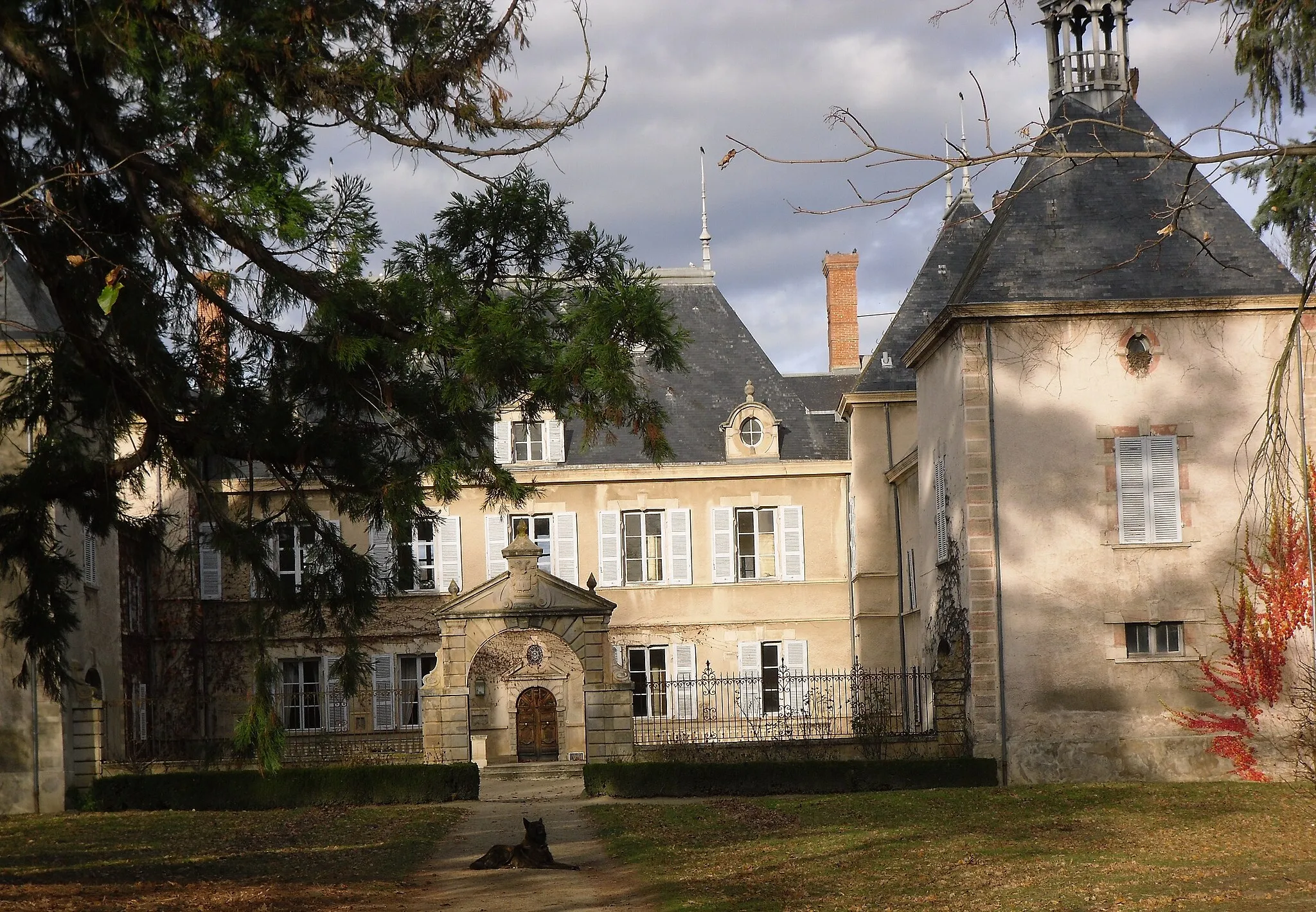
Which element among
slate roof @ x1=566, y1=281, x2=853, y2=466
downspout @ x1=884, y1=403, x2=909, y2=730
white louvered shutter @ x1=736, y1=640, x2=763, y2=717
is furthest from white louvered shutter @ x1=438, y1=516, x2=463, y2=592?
downspout @ x1=884, y1=403, x2=909, y2=730

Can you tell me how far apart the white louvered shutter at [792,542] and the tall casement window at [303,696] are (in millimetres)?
8734

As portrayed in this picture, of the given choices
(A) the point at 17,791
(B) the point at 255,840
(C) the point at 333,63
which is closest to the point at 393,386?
(C) the point at 333,63

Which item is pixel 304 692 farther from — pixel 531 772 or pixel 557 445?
pixel 557 445

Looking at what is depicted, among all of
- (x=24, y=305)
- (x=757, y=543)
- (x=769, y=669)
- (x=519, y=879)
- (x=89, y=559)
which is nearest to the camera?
(x=519, y=879)

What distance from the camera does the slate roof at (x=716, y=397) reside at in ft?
93.7

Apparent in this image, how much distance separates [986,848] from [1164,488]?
8204 millimetres

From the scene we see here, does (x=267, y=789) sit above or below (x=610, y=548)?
below

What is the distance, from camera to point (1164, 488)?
60.8 ft

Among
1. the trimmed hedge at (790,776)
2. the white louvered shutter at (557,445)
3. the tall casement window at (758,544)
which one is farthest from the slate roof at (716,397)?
the trimmed hedge at (790,776)

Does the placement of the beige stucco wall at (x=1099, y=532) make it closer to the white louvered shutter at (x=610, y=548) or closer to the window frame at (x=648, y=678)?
the window frame at (x=648, y=678)

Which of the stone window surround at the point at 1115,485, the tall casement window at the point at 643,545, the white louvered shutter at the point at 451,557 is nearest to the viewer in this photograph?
the stone window surround at the point at 1115,485

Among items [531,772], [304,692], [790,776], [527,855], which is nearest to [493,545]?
[304,692]

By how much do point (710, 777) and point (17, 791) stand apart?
8.55m

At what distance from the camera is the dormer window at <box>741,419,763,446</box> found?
28297mm
